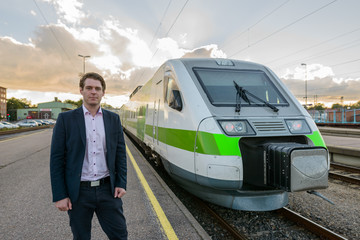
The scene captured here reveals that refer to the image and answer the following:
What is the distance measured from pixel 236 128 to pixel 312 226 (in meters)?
1.76

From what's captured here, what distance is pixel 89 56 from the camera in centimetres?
4416

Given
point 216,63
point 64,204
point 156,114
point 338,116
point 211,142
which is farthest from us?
point 338,116

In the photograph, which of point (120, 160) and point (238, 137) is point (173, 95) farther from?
point (120, 160)

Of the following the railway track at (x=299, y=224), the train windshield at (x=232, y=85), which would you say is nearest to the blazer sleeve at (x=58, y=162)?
the railway track at (x=299, y=224)

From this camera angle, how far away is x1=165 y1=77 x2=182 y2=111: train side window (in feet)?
13.9

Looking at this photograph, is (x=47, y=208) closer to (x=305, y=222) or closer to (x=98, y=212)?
(x=98, y=212)

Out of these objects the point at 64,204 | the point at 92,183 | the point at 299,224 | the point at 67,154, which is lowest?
the point at 299,224

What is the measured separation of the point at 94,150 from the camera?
217 centimetres

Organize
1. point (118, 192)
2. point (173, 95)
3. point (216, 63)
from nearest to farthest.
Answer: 1. point (118, 192)
2. point (173, 95)
3. point (216, 63)

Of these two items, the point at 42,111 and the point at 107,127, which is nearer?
the point at 107,127

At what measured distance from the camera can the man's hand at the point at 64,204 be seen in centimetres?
202

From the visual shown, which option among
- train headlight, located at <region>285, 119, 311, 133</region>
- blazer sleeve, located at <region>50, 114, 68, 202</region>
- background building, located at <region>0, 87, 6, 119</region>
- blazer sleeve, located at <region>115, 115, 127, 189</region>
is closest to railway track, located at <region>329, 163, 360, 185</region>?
train headlight, located at <region>285, 119, 311, 133</region>

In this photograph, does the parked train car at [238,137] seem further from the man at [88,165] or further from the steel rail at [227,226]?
the man at [88,165]

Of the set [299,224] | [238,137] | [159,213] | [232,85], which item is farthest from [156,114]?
[299,224]
